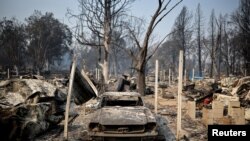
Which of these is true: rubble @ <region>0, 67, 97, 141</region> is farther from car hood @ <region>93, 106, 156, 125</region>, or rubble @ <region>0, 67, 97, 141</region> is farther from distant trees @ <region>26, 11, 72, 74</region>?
distant trees @ <region>26, 11, 72, 74</region>

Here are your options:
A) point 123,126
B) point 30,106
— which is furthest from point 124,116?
point 30,106

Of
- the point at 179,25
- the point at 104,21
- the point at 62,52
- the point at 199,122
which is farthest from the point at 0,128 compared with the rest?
the point at 62,52

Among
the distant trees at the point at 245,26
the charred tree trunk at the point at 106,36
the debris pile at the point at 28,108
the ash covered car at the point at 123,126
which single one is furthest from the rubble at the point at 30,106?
the distant trees at the point at 245,26

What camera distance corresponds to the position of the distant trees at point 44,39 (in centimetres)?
4522

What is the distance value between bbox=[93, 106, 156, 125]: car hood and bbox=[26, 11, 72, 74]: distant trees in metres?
35.0

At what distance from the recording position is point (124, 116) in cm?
→ 704

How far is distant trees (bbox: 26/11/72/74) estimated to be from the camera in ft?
148

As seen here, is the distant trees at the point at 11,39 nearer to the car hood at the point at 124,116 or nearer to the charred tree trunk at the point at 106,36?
the charred tree trunk at the point at 106,36

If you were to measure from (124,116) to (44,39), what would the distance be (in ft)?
145

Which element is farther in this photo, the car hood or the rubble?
the rubble

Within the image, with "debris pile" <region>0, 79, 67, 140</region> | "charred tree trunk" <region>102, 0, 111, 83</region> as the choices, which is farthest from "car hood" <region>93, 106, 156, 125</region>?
"charred tree trunk" <region>102, 0, 111, 83</region>

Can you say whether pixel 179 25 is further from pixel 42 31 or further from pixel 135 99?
pixel 135 99

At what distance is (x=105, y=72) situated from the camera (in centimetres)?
2233

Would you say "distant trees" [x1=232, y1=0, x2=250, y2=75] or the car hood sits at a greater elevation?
"distant trees" [x1=232, y1=0, x2=250, y2=75]
